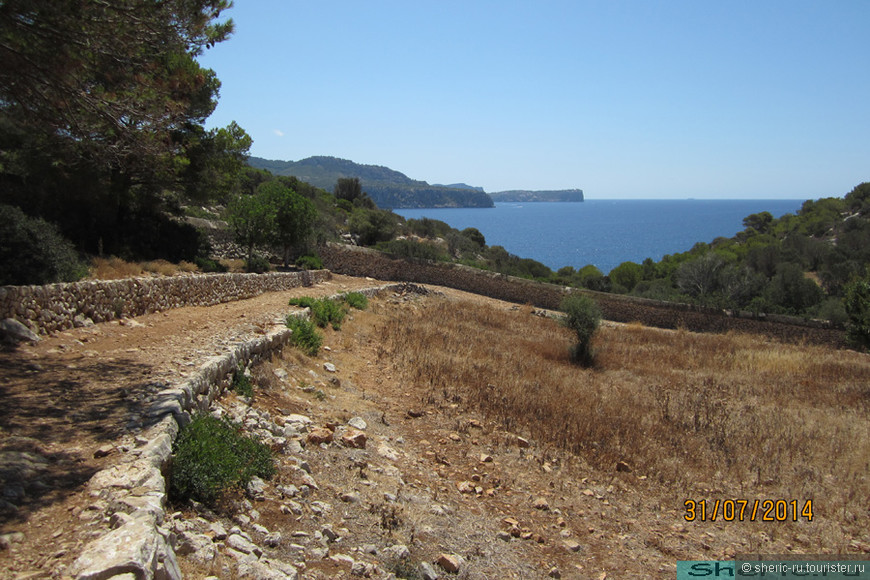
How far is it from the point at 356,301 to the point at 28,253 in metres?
9.39

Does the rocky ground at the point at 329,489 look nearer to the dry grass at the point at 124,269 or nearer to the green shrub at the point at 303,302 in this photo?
the dry grass at the point at 124,269

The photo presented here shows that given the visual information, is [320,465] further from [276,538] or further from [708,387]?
[708,387]

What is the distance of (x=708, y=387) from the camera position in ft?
39.8

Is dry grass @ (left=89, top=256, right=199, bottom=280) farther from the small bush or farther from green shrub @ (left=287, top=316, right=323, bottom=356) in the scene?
the small bush

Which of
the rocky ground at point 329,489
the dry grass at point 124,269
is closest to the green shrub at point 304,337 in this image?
the rocky ground at point 329,489

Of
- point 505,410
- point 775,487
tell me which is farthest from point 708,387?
point 505,410

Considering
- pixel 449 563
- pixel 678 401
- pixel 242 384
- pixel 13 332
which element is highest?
pixel 13 332

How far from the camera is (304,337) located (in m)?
10.3

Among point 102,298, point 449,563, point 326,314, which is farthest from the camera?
point 326,314

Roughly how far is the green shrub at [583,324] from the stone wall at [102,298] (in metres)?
9.63

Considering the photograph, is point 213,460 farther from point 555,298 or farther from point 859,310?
point 555,298

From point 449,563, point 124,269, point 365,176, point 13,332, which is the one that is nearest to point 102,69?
point 13,332

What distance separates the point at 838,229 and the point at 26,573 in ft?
192
